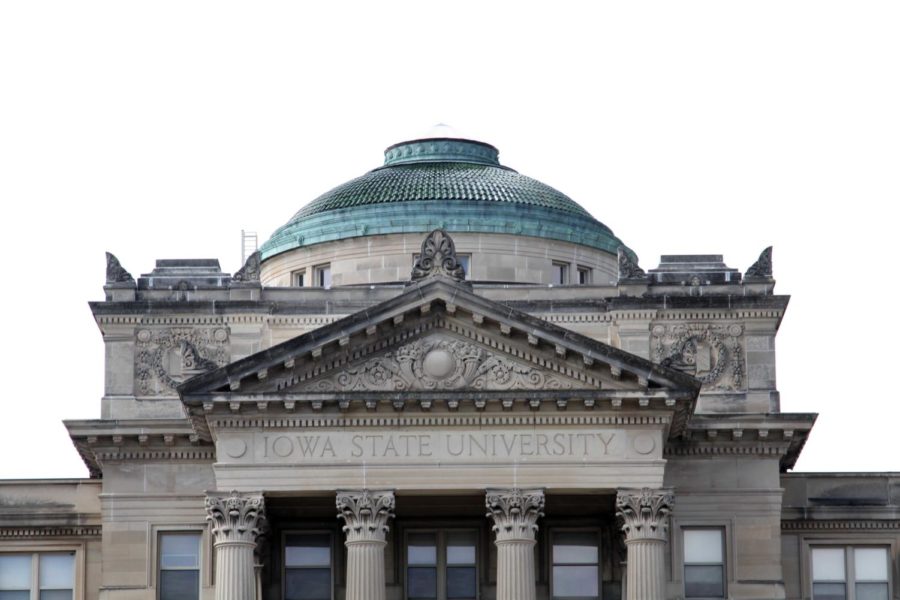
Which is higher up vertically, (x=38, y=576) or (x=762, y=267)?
(x=762, y=267)

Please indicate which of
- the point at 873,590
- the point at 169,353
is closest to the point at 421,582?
the point at 169,353

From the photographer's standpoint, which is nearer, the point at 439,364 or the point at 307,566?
the point at 439,364

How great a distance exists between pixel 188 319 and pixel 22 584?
898cm

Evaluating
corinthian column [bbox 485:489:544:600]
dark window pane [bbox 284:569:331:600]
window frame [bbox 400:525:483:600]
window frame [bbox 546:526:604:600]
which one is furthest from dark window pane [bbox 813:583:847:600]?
dark window pane [bbox 284:569:331:600]

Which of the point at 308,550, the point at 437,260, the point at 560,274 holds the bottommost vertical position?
the point at 308,550

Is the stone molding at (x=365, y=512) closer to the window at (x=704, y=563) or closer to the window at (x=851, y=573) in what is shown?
the window at (x=704, y=563)

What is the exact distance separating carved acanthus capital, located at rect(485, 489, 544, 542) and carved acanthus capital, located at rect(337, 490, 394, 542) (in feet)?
9.02

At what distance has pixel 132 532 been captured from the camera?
76688mm

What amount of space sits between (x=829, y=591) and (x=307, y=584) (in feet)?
49.5

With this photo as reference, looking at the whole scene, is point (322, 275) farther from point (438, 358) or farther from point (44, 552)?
point (438, 358)

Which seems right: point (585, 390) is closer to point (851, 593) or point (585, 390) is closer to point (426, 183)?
point (851, 593)

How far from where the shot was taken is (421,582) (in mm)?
77312

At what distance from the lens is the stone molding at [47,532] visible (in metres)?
79.3

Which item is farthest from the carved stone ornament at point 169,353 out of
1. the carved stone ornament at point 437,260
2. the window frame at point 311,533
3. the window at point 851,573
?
the window at point 851,573
